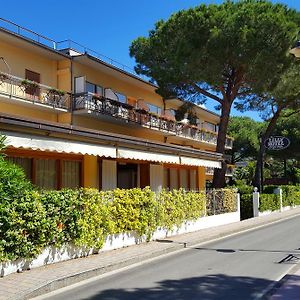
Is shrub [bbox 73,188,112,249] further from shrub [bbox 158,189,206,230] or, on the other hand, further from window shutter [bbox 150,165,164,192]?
window shutter [bbox 150,165,164,192]

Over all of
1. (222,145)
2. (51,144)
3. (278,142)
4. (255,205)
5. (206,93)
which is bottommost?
(255,205)

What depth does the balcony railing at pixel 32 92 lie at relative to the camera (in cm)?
2055

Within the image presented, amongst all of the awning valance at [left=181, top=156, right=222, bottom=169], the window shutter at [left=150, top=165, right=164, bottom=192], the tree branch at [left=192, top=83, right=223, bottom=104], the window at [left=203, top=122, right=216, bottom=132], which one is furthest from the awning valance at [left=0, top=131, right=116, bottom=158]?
the window at [left=203, top=122, right=216, bottom=132]

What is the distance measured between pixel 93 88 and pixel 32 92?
525 cm

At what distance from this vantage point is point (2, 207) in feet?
28.5

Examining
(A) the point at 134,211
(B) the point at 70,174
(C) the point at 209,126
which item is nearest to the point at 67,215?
(A) the point at 134,211

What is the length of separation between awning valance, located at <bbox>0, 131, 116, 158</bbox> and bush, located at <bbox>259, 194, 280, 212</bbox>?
669 inches

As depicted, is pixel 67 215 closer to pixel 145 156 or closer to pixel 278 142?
pixel 145 156

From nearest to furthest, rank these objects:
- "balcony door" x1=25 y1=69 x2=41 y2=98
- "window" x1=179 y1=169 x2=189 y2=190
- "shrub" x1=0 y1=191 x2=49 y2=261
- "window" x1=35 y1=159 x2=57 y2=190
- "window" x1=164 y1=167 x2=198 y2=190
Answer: "shrub" x1=0 y1=191 x2=49 y2=261 → "window" x1=35 y1=159 x2=57 y2=190 → "balcony door" x1=25 y1=69 x2=41 y2=98 → "window" x1=164 y1=167 x2=198 y2=190 → "window" x1=179 y1=169 x2=189 y2=190

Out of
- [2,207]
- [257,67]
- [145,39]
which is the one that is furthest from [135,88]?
[2,207]

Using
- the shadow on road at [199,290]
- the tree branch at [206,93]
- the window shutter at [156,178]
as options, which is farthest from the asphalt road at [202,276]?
the tree branch at [206,93]

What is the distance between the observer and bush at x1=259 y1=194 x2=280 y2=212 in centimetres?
2875

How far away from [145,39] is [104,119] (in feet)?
A: 20.6

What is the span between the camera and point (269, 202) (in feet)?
99.8
